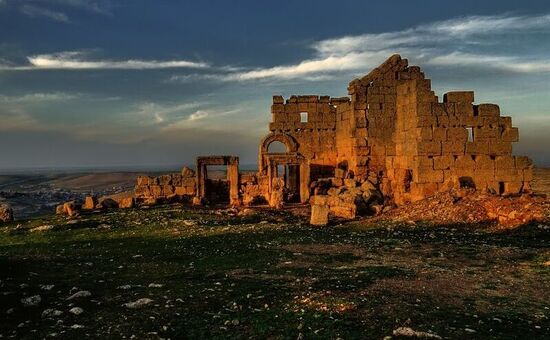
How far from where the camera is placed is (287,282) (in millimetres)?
9297

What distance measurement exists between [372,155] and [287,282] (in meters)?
22.3

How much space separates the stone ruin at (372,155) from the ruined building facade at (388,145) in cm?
5

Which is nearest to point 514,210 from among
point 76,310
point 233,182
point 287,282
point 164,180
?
point 287,282

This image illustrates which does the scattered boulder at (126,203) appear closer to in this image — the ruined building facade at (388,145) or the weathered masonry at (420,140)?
the ruined building facade at (388,145)

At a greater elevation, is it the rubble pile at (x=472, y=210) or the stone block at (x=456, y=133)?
the stone block at (x=456, y=133)

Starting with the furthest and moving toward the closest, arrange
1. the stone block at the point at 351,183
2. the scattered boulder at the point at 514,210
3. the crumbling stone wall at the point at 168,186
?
the crumbling stone wall at the point at 168,186
the stone block at the point at 351,183
the scattered boulder at the point at 514,210

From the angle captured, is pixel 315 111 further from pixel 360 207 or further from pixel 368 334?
pixel 368 334

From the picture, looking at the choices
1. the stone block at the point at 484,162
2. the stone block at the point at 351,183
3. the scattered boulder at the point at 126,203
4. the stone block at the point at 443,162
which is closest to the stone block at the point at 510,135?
the stone block at the point at 484,162

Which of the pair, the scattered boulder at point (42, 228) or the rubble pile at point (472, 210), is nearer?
the rubble pile at point (472, 210)

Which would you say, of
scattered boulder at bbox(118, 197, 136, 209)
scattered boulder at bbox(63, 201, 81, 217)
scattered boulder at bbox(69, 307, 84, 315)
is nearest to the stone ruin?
scattered boulder at bbox(118, 197, 136, 209)

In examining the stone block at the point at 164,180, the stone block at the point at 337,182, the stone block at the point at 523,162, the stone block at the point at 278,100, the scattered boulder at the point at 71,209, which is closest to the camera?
the stone block at the point at 523,162

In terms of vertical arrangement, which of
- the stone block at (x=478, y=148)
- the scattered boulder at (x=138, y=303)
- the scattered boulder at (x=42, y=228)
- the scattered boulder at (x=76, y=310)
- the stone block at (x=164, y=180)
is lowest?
the scattered boulder at (x=42, y=228)

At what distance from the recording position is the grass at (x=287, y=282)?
670 centimetres

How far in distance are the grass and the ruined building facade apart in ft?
22.3
